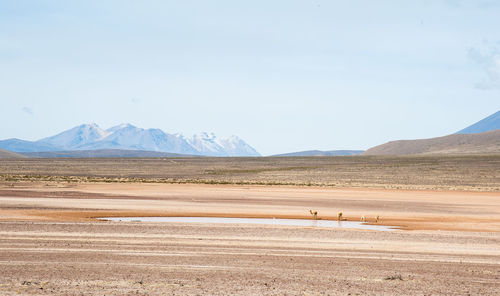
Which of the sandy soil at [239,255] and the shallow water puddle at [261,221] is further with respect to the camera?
the shallow water puddle at [261,221]

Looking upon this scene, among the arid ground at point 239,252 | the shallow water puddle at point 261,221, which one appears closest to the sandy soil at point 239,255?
the arid ground at point 239,252

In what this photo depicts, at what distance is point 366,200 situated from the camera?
4544 cm

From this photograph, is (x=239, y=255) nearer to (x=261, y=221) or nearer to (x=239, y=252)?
(x=239, y=252)

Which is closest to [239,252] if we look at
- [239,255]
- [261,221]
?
[239,255]

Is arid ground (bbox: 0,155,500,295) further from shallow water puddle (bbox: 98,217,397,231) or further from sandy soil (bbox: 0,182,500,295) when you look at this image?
shallow water puddle (bbox: 98,217,397,231)

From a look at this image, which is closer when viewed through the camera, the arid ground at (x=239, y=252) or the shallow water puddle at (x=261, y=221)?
the arid ground at (x=239, y=252)

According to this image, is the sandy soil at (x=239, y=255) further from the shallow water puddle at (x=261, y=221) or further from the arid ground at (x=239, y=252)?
the shallow water puddle at (x=261, y=221)

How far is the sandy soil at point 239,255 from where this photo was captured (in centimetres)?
1397

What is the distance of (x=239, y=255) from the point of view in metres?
18.5

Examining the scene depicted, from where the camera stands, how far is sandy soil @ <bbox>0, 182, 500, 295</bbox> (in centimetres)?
1397

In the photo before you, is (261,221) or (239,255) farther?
(261,221)

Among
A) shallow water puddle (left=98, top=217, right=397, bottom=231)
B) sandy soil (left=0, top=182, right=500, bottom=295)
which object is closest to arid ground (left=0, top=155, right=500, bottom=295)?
sandy soil (left=0, top=182, right=500, bottom=295)

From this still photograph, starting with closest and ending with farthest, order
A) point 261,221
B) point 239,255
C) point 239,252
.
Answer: point 239,255 → point 239,252 → point 261,221

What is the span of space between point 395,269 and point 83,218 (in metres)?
18.1
